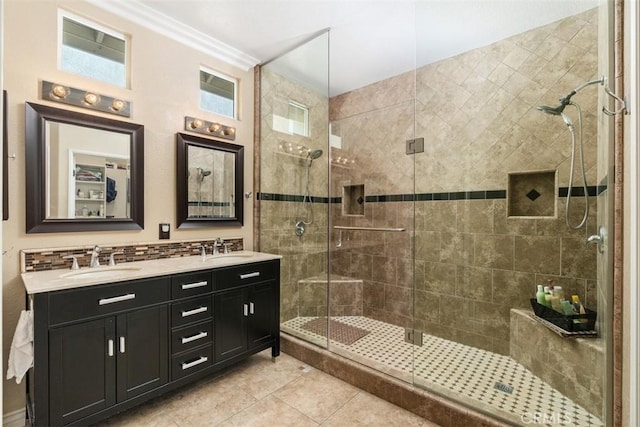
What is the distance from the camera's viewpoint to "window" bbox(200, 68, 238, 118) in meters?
2.98

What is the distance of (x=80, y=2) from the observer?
2262 millimetres

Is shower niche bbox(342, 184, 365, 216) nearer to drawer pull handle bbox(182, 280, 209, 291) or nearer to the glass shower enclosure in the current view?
the glass shower enclosure

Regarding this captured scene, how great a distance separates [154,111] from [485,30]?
8.73 feet

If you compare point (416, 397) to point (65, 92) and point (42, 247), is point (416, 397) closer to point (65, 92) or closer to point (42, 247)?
point (42, 247)

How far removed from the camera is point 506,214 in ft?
8.80

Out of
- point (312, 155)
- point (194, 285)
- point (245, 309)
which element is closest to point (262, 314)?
point (245, 309)

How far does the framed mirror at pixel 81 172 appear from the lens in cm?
208

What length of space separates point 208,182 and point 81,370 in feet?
5.38

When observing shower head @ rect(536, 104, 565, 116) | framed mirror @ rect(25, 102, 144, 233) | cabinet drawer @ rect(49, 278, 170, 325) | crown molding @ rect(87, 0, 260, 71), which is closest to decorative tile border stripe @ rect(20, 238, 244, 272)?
framed mirror @ rect(25, 102, 144, 233)

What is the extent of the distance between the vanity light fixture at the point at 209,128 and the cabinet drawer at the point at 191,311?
1.44 meters

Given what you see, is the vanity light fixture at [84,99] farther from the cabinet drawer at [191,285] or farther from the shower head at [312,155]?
the shower head at [312,155]

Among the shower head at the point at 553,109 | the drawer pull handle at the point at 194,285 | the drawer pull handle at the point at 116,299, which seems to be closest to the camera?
the drawer pull handle at the point at 116,299

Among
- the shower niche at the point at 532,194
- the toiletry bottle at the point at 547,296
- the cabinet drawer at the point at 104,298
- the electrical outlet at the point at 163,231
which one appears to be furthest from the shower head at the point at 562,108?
the electrical outlet at the point at 163,231

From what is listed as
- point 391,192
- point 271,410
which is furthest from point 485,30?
point 271,410
